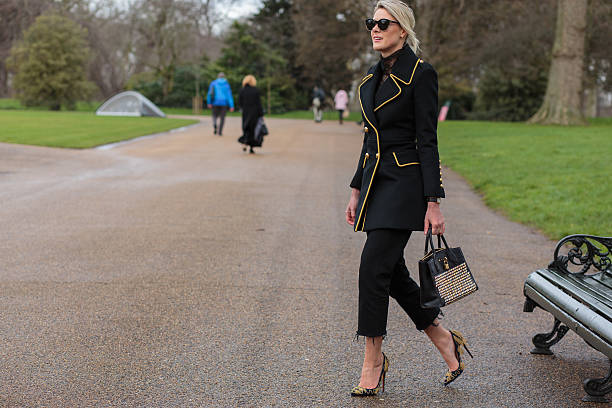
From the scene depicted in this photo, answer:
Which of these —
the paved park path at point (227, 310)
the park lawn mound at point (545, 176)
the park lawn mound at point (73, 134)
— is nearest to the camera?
the paved park path at point (227, 310)

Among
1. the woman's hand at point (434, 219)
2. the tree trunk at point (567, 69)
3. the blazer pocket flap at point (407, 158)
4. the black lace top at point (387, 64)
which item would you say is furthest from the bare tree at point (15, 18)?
the woman's hand at point (434, 219)

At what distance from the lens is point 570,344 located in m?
4.64

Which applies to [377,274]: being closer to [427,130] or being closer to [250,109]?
[427,130]

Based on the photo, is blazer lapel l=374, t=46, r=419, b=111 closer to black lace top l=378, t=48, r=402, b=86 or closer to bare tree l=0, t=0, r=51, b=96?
black lace top l=378, t=48, r=402, b=86

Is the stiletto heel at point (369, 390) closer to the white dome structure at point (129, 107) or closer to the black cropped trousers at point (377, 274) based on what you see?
the black cropped trousers at point (377, 274)

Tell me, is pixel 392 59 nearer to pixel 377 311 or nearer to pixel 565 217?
pixel 377 311

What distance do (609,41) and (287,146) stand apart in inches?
825

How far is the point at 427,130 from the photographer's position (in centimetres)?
353

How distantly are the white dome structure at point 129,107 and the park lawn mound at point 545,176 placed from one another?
62.1 ft

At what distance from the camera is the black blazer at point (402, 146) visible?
3531 millimetres

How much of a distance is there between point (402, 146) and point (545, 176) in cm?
1001

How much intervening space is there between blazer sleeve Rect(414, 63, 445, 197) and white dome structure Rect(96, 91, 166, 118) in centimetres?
3367

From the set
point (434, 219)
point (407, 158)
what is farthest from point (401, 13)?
point (434, 219)

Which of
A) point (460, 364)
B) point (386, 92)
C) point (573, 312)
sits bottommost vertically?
point (460, 364)
